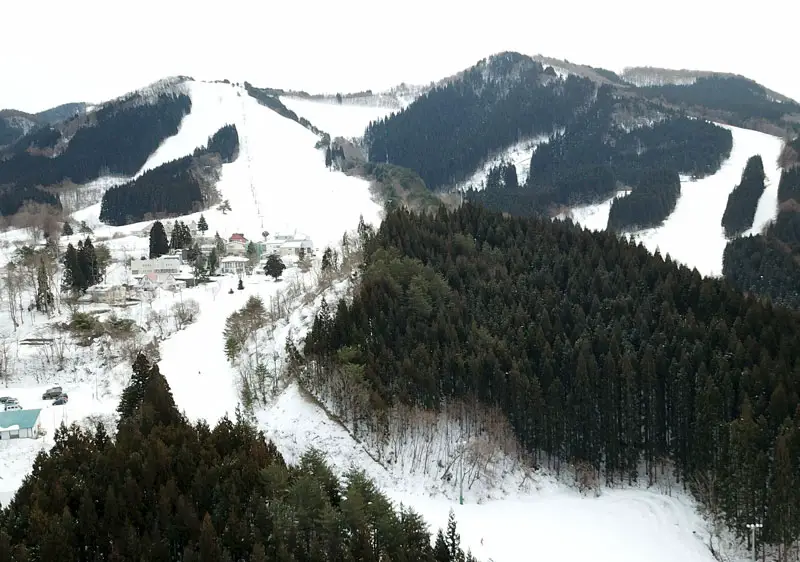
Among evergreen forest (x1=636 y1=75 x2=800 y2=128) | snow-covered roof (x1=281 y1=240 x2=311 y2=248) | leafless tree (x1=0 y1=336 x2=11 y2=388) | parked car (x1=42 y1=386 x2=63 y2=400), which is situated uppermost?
evergreen forest (x1=636 y1=75 x2=800 y2=128)

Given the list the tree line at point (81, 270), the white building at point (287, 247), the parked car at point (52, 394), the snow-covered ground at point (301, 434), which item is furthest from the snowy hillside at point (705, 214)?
the parked car at point (52, 394)

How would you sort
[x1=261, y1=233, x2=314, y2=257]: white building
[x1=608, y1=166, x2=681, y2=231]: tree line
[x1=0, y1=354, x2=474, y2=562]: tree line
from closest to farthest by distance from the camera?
[x1=0, y1=354, x2=474, y2=562]: tree line → [x1=261, y1=233, x2=314, y2=257]: white building → [x1=608, y1=166, x2=681, y2=231]: tree line

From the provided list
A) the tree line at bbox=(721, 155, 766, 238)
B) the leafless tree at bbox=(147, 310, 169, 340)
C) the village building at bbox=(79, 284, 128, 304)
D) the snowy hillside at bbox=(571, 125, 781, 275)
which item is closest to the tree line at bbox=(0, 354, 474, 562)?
the leafless tree at bbox=(147, 310, 169, 340)

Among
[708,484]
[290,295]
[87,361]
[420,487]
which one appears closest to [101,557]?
[420,487]

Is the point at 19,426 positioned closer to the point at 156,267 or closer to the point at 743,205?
the point at 156,267

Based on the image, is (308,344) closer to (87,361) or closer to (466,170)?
(87,361)

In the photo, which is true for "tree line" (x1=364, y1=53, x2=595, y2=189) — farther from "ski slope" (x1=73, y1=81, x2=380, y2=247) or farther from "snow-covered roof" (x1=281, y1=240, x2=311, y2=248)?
"snow-covered roof" (x1=281, y1=240, x2=311, y2=248)

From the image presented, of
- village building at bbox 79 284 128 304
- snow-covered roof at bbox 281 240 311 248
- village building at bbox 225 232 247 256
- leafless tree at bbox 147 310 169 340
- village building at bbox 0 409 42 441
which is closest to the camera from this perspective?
village building at bbox 0 409 42 441

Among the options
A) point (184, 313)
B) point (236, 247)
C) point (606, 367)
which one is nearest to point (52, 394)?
point (184, 313)
